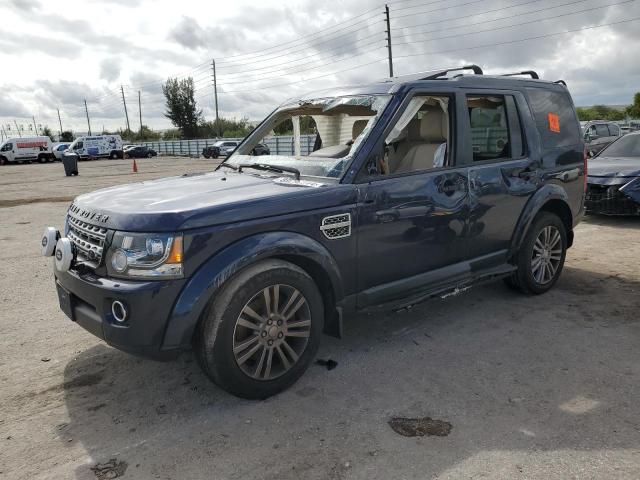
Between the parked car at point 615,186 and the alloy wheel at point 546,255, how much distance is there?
4.03 metres

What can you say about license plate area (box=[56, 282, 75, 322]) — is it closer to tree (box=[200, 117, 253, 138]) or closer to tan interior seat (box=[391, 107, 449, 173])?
tan interior seat (box=[391, 107, 449, 173])

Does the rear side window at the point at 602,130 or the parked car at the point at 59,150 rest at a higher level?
the rear side window at the point at 602,130

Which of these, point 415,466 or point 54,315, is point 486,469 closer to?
point 415,466

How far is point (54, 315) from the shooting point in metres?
4.74

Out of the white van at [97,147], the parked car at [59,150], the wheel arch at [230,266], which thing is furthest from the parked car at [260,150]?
the parked car at [59,150]

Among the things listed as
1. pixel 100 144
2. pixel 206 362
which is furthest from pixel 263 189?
pixel 100 144

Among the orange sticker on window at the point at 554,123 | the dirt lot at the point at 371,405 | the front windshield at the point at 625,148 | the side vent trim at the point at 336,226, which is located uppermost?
the orange sticker on window at the point at 554,123

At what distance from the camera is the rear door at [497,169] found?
413 centimetres

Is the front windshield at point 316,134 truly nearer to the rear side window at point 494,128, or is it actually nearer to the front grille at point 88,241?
the rear side window at point 494,128

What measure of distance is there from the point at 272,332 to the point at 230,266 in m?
0.52

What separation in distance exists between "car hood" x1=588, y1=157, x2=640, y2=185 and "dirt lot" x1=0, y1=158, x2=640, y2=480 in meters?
4.23

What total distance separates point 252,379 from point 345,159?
1.55 m

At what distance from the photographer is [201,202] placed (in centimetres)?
303

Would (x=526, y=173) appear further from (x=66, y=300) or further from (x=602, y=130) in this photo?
(x=602, y=130)
